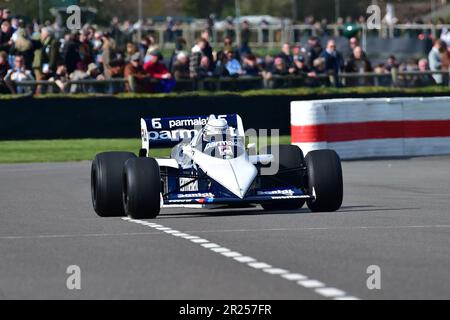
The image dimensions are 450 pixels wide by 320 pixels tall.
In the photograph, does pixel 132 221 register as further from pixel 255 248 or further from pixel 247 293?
pixel 247 293

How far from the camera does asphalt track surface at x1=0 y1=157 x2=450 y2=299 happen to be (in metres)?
10.0

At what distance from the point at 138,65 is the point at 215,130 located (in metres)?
14.6

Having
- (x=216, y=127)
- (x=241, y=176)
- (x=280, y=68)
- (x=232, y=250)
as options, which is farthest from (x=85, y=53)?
(x=232, y=250)

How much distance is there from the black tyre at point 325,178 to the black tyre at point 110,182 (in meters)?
2.00

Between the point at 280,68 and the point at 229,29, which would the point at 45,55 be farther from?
the point at 229,29

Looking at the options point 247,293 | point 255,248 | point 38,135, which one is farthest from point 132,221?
point 38,135

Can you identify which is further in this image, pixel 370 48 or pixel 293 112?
pixel 370 48

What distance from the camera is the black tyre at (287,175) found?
55.3 feet

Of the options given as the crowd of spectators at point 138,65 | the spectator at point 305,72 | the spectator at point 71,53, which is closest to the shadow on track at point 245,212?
the crowd of spectators at point 138,65

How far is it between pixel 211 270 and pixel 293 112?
590 inches

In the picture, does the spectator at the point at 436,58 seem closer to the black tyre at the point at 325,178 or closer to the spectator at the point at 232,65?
the spectator at the point at 232,65

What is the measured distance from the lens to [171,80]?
103 ft

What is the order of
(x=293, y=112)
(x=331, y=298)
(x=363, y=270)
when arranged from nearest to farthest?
(x=331, y=298), (x=363, y=270), (x=293, y=112)

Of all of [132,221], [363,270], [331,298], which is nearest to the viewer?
[331,298]
